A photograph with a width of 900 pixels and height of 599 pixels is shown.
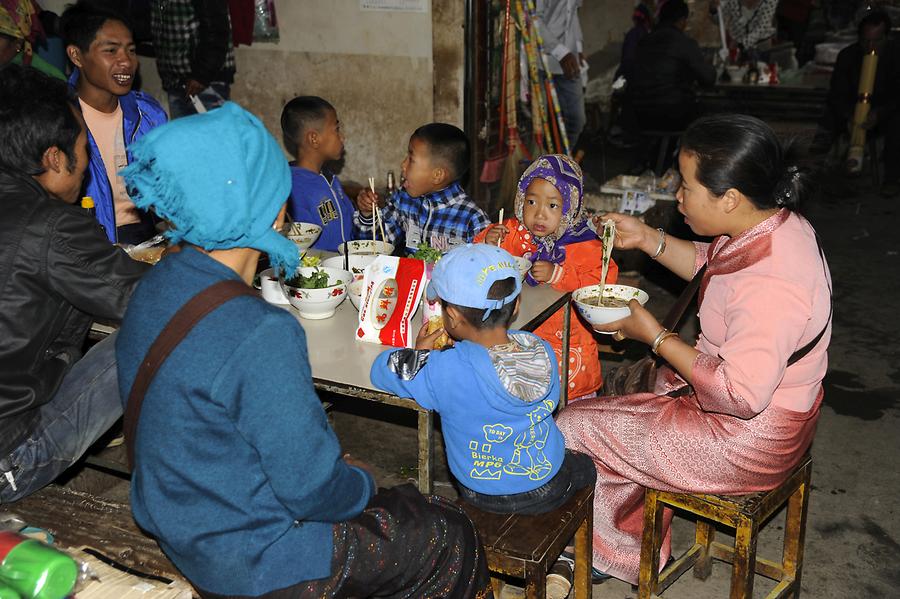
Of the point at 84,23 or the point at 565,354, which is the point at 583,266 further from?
the point at 84,23

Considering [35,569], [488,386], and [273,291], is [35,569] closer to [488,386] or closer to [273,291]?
[488,386]

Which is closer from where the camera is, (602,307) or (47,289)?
(47,289)

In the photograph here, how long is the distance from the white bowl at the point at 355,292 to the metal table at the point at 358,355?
0.08 meters

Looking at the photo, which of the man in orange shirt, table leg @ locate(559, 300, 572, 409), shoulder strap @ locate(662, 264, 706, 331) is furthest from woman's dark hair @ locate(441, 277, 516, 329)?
the man in orange shirt

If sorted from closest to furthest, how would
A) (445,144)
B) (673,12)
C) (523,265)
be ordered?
1. (523,265)
2. (445,144)
3. (673,12)

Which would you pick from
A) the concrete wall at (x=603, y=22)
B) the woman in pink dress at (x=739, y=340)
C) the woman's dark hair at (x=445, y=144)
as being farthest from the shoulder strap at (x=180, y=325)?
the concrete wall at (x=603, y=22)

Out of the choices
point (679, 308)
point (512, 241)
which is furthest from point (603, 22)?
point (679, 308)

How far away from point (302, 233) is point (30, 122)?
131cm

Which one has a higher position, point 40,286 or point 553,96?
point 553,96

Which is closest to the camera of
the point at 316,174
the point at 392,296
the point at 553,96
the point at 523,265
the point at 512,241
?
the point at 392,296

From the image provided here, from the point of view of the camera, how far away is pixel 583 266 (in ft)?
11.4

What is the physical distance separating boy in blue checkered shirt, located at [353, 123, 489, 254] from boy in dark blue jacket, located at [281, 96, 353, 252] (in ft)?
0.73

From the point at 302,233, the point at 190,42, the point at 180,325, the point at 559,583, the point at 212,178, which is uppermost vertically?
the point at 190,42

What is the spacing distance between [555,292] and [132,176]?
6.29 ft
